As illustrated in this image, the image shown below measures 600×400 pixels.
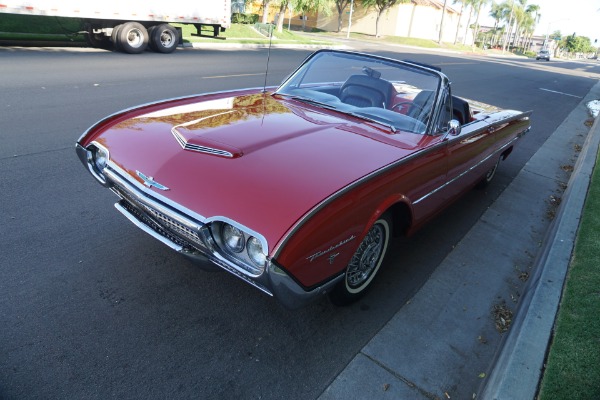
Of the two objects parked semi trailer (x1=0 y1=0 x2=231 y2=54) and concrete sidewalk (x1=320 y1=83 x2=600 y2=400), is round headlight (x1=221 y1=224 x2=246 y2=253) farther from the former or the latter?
parked semi trailer (x1=0 y1=0 x2=231 y2=54)

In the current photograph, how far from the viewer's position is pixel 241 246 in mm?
2484

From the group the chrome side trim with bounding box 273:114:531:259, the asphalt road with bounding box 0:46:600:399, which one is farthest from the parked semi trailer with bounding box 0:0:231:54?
the chrome side trim with bounding box 273:114:531:259

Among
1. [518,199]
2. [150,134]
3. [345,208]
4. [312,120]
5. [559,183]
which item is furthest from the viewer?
[559,183]

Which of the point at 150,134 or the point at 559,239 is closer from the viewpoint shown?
the point at 150,134

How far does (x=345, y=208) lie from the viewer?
259 cm

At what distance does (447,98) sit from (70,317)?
3378 millimetres

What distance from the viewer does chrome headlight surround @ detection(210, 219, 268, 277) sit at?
238cm

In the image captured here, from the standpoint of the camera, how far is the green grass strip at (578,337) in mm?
2500

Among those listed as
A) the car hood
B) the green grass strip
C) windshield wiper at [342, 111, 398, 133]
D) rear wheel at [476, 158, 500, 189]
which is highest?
windshield wiper at [342, 111, 398, 133]

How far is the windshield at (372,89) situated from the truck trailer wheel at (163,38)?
12.9 m

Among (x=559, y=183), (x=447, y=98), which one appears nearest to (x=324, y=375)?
(x=447, y=98)

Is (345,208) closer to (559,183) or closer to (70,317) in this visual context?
(70,317)

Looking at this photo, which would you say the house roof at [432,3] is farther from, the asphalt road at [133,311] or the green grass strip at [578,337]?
the green grass strip at [578,337]

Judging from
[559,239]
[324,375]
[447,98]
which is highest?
[447,98]
